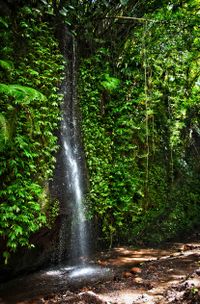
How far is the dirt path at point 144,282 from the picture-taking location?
3.54 metres

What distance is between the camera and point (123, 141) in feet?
26.5

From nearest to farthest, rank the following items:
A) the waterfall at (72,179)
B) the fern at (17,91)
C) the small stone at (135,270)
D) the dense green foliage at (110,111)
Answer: the fern at (17,91) < the small stone at (135,270) < the dense green foliage at (110,111) < the waterfall at (72,179)

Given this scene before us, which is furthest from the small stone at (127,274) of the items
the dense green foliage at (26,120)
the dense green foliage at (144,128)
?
the dense green foliage at (144,128)

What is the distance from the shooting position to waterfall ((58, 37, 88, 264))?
6132 millimetres

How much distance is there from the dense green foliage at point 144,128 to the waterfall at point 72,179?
34cm

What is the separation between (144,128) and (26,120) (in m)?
3.97

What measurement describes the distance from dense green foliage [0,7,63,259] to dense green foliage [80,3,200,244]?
127 centimetres

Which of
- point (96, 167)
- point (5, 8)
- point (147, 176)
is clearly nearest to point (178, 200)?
point (147, 176)

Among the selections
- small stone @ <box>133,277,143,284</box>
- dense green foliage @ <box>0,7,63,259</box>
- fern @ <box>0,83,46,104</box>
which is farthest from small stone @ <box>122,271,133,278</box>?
fern @ <box>0,83,46,104</box>

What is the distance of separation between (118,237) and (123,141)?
242cm

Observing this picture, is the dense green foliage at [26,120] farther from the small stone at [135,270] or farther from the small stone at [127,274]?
the small stone at [135,270]

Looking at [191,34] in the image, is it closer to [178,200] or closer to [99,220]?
[178,200]

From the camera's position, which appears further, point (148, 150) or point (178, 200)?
point (178, 200)

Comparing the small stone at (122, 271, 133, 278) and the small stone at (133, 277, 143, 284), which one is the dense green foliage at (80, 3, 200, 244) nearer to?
the small stone at (122, 271, 133, 278)
